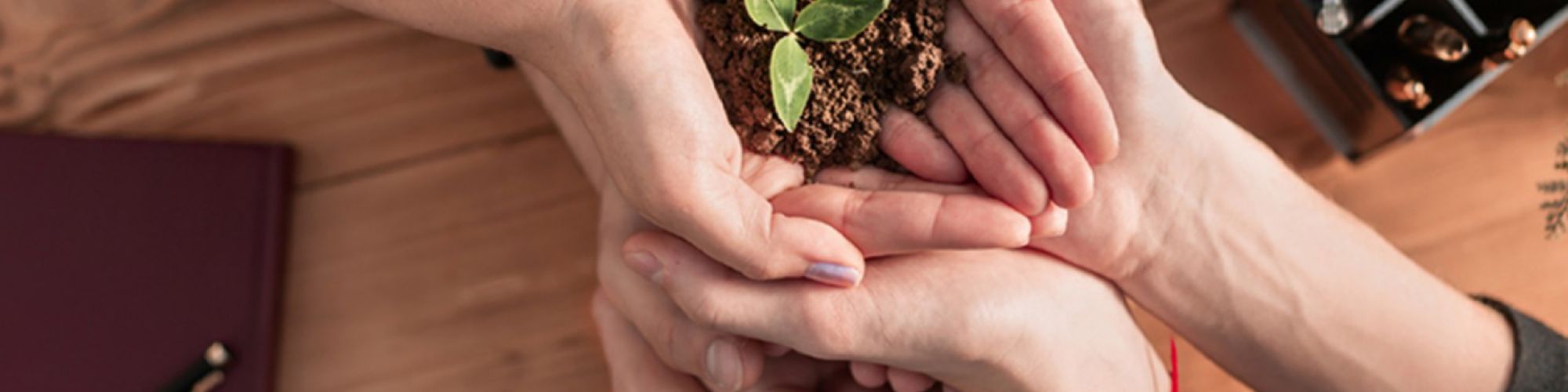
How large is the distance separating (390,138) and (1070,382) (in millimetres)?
718

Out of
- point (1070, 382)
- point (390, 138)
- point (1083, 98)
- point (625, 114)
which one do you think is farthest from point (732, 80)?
point (390, 138)

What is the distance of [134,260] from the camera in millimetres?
1181

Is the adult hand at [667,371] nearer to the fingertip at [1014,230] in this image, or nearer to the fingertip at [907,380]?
the fingertip at [907,380]

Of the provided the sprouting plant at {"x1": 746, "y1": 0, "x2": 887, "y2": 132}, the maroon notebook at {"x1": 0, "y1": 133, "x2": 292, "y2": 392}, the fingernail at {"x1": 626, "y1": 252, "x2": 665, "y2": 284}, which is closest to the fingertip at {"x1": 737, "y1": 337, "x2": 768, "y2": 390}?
the fingernail at {"x1": 626, "y1": 252, "x2": 665, "y2": 284}

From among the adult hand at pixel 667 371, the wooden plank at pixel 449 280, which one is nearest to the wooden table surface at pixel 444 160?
the wooden plank at pixel 449 280

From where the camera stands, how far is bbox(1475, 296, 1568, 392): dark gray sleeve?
1095 mm

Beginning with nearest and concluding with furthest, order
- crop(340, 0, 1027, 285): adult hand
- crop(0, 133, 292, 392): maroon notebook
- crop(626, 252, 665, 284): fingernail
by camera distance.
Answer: crop(340, 0, 1027, 285): adult hand, crop(626, 252, 665, 284): fingernail, crop(0, 133, 292, 392): maroon notebook

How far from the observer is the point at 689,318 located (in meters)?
1.01

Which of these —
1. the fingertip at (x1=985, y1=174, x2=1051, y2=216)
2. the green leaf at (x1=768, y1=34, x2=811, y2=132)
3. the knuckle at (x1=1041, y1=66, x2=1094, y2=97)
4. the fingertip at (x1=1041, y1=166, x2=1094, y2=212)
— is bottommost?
the fingertip at (x1=1041, y1=166, x2=1094, y2=212)

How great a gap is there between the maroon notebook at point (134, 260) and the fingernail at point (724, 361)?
463 mm

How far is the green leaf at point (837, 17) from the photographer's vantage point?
86 centimetres

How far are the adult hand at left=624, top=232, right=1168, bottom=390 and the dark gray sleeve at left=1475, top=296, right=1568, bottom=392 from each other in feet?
1.13

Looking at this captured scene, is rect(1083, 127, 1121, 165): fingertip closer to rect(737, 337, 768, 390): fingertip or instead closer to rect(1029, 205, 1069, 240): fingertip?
rect(1029, 205, 1069, 240): fingertip

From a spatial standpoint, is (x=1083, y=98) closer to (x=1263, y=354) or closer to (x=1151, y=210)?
(x=1151, y=210)
